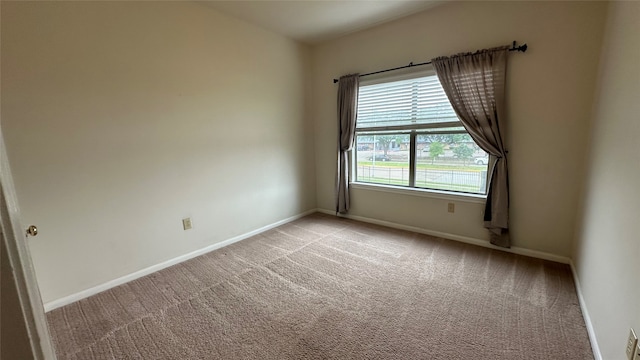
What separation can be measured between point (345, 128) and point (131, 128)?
7.93ft

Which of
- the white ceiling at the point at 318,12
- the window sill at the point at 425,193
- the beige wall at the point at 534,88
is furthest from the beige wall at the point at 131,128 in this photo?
the beige wall at the point at 534,88

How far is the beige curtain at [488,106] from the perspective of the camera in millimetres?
2533

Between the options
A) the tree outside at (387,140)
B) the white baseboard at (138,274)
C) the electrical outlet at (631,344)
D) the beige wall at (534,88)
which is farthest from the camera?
the tree outside at (387,140)

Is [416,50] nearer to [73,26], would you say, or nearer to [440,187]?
[440,187]

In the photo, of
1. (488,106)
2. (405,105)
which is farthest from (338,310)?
(405,105)

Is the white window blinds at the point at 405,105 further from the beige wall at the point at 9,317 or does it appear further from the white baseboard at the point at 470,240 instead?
the beige wall at the point at 9,317

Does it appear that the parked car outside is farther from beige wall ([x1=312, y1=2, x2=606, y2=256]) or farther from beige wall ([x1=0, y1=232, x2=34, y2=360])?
beige wall ([x1=0, y1=232, x2=34, y2=360])

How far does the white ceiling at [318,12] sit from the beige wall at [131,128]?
0.18 meters

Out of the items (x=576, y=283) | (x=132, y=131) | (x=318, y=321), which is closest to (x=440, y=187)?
(x=576, y=283)

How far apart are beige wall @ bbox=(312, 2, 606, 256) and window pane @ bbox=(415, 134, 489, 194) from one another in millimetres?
209

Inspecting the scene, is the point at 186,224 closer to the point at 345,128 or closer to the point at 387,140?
the point at 345,128

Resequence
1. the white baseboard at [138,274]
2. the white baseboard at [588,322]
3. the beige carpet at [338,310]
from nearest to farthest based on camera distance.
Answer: the white baseboard at [588,322], the beige carpet at [338,310], the white baseboard at [138,274]

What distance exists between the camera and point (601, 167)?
5.89 feet

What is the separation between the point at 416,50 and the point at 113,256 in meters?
3.62
